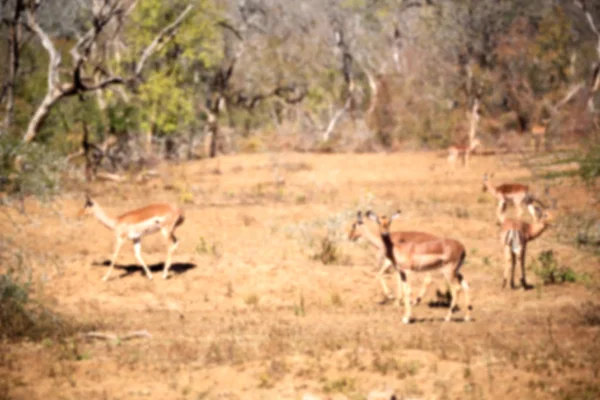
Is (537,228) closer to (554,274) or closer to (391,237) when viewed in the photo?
(554,274)

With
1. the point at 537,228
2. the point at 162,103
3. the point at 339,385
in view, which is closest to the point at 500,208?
the point at 537,228

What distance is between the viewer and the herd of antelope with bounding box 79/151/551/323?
11.0 meters

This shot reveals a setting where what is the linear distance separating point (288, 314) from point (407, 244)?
79.6 inches

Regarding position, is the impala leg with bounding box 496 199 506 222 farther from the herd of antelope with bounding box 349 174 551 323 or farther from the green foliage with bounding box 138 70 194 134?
the green foliage with bounding box 138 70 194 134

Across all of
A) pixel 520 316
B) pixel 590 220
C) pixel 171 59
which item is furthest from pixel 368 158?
pixel 520 316

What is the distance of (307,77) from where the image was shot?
153 feet

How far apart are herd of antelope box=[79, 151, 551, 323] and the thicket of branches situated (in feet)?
46.2

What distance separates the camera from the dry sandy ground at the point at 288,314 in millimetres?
8055

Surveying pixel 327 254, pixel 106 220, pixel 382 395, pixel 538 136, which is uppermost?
pixel 538 136

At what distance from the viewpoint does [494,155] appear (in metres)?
34.2

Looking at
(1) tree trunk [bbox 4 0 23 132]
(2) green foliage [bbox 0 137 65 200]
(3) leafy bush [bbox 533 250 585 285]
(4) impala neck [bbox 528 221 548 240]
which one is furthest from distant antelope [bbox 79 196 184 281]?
(1) tree trunk [bbox 4 0 23 132]

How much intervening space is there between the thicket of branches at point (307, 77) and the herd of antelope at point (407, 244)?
14.1 metres

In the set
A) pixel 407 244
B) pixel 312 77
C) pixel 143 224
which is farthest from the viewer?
pixel 312 77

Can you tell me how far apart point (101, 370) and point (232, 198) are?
52.6 ft
